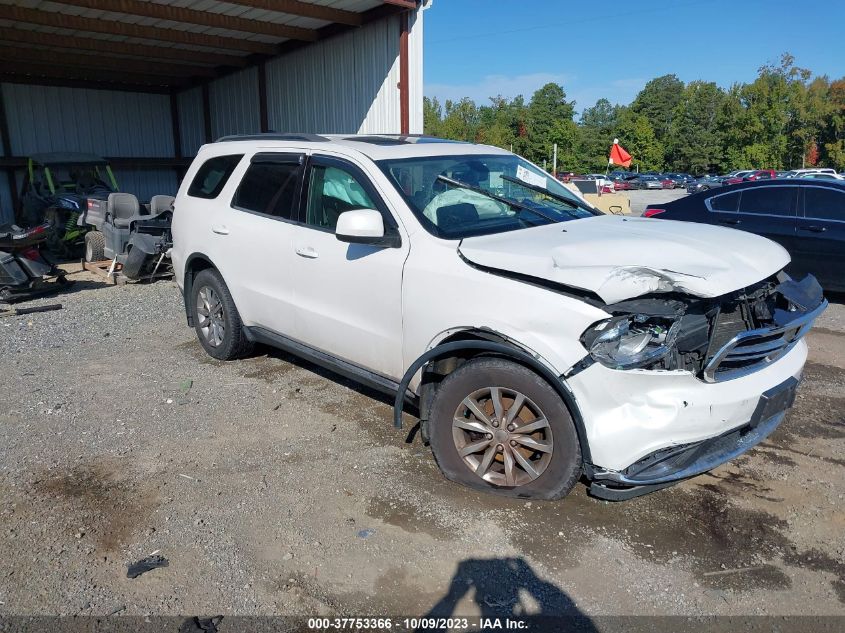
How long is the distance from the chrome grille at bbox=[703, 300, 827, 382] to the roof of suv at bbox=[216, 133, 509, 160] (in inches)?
92.0

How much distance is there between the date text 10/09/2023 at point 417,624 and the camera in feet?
8.80

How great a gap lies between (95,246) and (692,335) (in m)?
10.6

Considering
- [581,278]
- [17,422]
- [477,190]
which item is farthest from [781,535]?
[17,422]

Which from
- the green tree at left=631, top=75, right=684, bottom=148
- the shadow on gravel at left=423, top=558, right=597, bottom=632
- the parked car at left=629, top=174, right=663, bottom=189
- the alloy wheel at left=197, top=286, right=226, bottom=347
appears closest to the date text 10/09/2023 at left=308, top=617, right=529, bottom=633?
the shadow on gravel at left=423, top=558, right=597, bottom=632

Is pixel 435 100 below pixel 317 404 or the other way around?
the other way around

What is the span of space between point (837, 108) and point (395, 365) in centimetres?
6910

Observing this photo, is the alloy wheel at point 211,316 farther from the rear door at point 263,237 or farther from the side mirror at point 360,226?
the side mirror at point 360,226

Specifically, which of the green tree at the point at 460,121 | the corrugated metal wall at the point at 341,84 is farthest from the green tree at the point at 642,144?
the corrugated metal wall at the point at 341,84

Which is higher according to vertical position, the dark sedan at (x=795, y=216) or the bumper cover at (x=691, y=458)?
the dark sedan at (x=795, y=216)

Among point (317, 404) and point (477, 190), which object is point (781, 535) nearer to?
point (477, 190)

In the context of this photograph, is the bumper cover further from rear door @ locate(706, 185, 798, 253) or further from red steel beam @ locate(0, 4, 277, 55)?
red steel beam @ locate(0, 4, 277, 55)

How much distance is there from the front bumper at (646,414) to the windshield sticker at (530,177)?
211 cm

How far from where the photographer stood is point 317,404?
5.03 metres

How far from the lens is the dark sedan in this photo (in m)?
7.84
